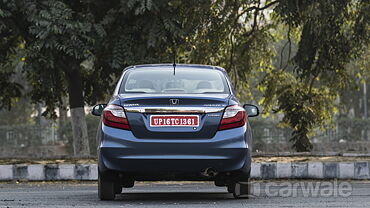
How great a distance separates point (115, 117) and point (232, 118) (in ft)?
4.23

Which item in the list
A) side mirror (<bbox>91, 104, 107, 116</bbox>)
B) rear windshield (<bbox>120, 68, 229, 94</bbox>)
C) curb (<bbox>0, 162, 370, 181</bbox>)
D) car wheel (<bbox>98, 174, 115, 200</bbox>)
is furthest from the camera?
curb (<bbox>0, 162, 370, 181</bbox>)

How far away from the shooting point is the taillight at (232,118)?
10594mm

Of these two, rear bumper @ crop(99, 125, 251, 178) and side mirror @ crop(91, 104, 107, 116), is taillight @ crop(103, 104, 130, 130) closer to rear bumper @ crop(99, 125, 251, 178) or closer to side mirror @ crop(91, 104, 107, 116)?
rear bumper @ crop(99, 125, 251, 178)

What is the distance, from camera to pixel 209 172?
35.1ft

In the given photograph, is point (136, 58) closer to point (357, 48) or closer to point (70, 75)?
point (70, 75)

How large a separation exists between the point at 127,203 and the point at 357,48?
14.2m

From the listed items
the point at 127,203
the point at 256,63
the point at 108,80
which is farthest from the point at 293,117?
the point at 127,203

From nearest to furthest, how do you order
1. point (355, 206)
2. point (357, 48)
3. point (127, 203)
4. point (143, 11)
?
point (355, 206)
point (127, 203)
point (143, 11)
point (357, 48)

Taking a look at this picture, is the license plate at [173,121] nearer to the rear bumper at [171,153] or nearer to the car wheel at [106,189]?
the rear bumper at [171,153]

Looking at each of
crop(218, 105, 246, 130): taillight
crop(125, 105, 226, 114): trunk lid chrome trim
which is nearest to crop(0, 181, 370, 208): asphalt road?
crop(218, 105, 246, 130): taillight

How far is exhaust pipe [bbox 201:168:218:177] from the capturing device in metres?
10.6

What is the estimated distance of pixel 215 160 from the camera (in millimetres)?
10500

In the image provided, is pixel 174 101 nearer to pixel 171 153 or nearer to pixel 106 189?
pixel 171 153

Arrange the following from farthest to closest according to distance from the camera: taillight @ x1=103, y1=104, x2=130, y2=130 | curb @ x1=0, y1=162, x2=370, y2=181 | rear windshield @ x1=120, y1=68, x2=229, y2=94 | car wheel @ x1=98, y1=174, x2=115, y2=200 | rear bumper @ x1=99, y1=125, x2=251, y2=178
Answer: curb @ x1=0, y1=162, x2=370, y2=181, rear windshield @ x1=120, y1=68, x2=229, y2=94, car wheel @ x1=98, y1=174, x2=115, y2=200, taillight @ x1=103, y1=104, x2=130, y2=130, rear bumper @ x1=99, y1=125, x2=251, y2=178
